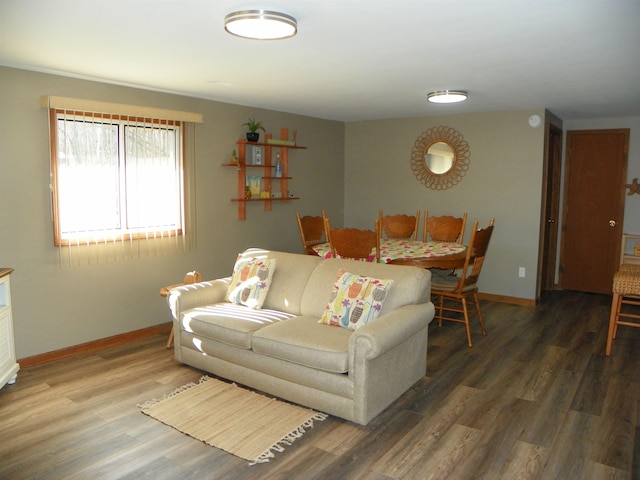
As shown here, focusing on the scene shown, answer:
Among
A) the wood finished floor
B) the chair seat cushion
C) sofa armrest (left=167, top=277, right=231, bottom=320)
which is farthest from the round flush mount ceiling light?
sofa armrest (left=167, top=277, right=231, bottom=320)

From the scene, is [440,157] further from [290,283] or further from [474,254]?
[290,283]

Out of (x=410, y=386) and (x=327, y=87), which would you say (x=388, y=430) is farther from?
(x=327, y=87)

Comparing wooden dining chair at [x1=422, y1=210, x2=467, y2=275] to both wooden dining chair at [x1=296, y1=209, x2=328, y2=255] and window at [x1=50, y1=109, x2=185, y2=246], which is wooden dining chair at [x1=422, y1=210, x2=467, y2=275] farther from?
window at [x1=50, y1=109, x2=185, y2=246]

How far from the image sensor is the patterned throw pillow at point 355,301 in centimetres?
322

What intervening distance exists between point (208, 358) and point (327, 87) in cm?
248

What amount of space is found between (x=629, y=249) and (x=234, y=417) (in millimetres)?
5318

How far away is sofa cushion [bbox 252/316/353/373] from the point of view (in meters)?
2.87

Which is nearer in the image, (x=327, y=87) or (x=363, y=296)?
(x=363, y=296)

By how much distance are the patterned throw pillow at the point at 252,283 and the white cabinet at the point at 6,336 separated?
4.97ft

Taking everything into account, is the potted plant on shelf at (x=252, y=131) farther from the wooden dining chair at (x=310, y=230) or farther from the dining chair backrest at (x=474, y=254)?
the dining chair backrest at (x=474, y=254)

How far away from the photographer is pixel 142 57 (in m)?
3.31

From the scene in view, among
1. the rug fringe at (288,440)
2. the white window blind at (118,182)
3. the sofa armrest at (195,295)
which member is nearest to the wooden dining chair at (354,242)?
the sofa armrest at (195,295)

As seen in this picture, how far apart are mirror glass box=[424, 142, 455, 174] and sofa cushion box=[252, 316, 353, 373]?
3.52 metres

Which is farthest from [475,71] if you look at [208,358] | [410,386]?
[208,358]
